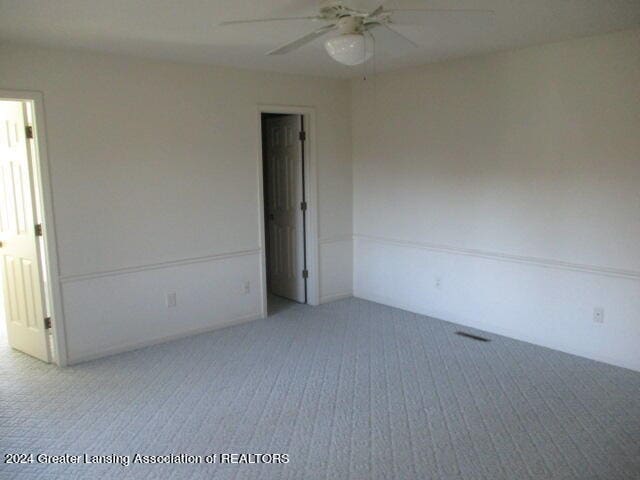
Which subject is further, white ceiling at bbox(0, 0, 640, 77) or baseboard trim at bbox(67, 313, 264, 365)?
baseboard trim at bbox(67, 313, 264, 365)

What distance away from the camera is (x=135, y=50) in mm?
3982

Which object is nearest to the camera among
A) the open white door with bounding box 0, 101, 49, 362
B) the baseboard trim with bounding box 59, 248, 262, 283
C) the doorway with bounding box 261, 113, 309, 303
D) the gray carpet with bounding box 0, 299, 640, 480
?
the gray carpet with bounding box 0, 299, 640, 480

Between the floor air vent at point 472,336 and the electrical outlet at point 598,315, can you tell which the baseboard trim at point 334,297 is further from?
the electrical outlet at point 598,315

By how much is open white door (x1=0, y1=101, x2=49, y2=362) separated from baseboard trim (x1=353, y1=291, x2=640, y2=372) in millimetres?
3298

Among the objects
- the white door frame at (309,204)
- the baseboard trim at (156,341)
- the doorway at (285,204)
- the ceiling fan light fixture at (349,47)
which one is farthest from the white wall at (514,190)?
the ceiling fan light fixture at (349,47)

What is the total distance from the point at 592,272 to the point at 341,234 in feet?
8.74

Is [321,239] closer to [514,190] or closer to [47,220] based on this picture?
[514,190]

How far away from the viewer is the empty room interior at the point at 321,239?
294cm

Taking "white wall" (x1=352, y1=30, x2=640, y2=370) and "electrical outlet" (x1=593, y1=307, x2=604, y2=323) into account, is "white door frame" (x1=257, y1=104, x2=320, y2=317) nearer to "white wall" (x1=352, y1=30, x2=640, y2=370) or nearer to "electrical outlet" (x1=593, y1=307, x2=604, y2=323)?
"white wall" (x1=352, y1=30, x2=640, y2=370)

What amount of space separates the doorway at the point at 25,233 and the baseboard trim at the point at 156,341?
20cm

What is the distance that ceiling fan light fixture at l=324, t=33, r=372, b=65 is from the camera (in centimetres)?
260

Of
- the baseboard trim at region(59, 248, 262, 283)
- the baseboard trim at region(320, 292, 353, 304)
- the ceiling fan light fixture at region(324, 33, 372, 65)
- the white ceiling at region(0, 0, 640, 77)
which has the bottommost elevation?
the baseboard trim at region(320, 292, 353, 304)

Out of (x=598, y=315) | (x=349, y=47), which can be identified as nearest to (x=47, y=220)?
(x=349, y=47)

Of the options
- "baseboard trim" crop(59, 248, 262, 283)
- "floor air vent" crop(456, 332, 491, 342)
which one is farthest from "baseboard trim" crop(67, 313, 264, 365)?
"floor air vent" crop(456, 332, 491, 342)
